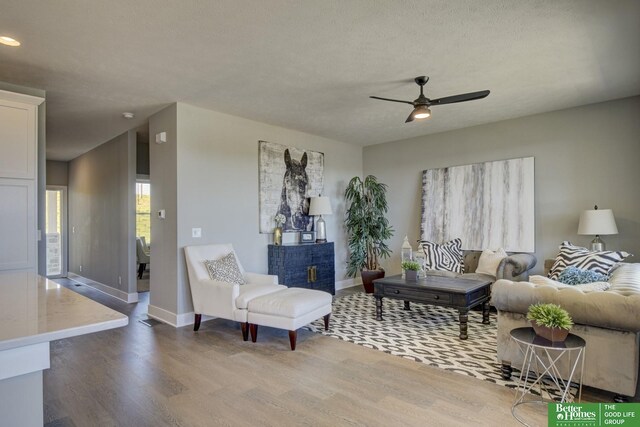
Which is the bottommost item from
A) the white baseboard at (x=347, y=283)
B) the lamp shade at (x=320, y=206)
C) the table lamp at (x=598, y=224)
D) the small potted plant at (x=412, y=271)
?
the white baseboard at (x=347, y=283)

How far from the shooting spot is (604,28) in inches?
106

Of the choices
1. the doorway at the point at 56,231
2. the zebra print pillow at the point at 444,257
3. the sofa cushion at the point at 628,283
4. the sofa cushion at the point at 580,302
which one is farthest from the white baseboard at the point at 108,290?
the sofa cushion at the point at 628,283

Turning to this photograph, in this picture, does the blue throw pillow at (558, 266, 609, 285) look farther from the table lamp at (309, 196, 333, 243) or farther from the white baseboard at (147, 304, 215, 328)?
the white baseboard at (147, 304, 215, 328)

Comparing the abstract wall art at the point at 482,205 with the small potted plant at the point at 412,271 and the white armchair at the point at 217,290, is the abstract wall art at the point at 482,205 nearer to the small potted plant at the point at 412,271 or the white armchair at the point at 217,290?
the small potted plant at the point at 412,271

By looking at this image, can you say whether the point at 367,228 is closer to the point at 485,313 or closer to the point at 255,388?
the point at 485,313

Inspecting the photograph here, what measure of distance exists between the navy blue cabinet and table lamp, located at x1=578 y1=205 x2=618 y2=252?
3367 millimetres

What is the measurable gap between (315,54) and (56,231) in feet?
25.6

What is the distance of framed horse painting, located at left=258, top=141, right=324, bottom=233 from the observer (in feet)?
17.1

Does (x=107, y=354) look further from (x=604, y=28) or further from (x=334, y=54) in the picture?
(x=604, y=28)

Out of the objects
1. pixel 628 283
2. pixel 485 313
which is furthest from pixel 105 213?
pixel 628 283

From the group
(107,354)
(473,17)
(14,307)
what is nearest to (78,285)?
Result: (107,354)

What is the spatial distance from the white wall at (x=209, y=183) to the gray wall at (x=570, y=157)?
278 centimetres

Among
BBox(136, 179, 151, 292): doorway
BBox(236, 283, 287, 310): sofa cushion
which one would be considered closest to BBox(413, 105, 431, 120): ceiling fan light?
BBox(236, 283, 287, 310): sofa cushion

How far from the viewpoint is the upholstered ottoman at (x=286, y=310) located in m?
3.39
